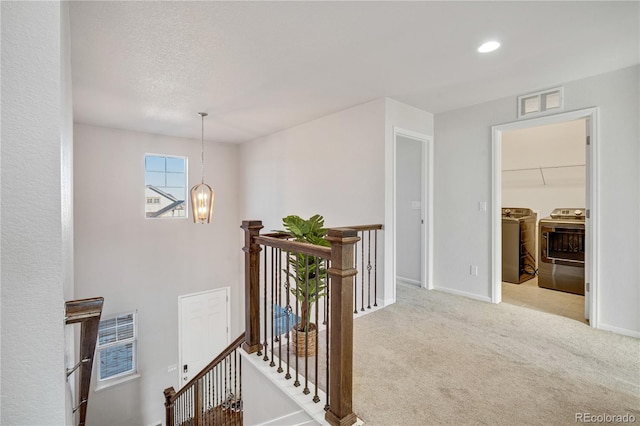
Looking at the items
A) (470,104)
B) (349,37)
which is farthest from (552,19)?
(470,104)

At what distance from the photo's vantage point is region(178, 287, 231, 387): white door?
18.9 ft

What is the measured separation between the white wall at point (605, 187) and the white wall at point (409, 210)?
681mm

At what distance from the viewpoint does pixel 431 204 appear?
413cm

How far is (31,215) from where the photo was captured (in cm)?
76

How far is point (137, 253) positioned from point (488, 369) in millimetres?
5416

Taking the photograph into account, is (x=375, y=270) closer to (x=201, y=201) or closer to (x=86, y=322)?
(x=201, y=201)

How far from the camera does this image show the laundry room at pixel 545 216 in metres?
4.07

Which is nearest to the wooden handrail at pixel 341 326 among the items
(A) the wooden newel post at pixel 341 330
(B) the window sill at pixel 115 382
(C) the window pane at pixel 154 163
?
(A) the wooden newel post at pixel 341 330

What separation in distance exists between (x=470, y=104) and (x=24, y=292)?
167 inches

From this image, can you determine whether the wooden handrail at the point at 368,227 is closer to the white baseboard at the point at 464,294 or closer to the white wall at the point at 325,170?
the white wall at the point at 325,170

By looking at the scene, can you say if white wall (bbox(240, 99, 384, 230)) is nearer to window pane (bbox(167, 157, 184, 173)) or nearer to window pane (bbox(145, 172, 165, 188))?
window pane (bbox(167, 157, 184, 173))

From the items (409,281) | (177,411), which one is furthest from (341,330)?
(177,411)

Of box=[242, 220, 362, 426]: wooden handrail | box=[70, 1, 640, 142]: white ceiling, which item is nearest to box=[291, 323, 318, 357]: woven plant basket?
box=[242, 220, 362, 426]: wooden handrail

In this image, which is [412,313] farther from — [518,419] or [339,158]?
[339,158]
